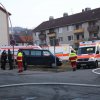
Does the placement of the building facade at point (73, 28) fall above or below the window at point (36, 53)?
above

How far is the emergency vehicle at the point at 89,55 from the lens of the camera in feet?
114

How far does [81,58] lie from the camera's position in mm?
35219

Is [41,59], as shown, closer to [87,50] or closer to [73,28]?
[87,50]

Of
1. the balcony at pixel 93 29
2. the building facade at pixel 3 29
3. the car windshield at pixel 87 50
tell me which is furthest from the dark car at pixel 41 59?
the balcony at pixel 93 29

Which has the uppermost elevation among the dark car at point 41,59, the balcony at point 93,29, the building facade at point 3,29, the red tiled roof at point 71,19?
the red tiled roof at point 71,19

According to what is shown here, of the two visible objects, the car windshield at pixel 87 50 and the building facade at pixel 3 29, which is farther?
the building facade at pixel 3 29

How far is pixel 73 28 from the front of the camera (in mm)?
100375

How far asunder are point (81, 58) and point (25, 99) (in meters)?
22.8

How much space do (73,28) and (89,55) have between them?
65.5m

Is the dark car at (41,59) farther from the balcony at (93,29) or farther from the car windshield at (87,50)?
the balcony at (93,29)

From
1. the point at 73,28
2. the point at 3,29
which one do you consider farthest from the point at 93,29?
the point at 3,29

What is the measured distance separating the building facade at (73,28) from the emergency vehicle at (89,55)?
49.8 meters

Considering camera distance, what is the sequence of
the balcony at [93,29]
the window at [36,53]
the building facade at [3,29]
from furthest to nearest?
the balcony at [93,29] < the building facade at [3,29] < the window at [36,53]

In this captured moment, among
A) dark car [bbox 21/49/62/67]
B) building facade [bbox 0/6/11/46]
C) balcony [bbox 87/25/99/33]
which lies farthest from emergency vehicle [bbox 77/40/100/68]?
balcony [bbox 87/25/99/33]
